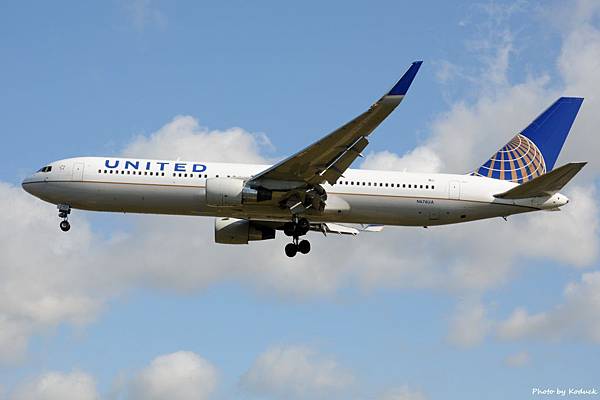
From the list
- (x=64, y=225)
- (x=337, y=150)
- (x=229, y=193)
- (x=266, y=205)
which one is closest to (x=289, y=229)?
(x=266, y=205)

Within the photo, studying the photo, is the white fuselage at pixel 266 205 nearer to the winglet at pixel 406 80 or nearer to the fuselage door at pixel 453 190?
the fuselage door at pixel 453 190

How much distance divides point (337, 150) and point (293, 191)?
3412 millimetres

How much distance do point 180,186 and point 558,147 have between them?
19793 millimetres

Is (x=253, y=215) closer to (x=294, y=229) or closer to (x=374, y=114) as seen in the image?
(x=294, y=229)

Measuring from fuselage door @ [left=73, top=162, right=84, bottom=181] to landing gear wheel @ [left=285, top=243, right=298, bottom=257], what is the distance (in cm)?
1017

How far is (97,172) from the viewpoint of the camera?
1805 inches

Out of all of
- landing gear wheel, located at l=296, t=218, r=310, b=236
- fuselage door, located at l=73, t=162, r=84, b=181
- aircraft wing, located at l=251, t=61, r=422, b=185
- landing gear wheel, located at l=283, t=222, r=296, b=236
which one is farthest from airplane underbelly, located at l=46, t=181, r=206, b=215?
landing gear wheel, located at l=283, t=222, r=296, b=236

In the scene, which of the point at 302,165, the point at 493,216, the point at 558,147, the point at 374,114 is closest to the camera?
the point at 374,114

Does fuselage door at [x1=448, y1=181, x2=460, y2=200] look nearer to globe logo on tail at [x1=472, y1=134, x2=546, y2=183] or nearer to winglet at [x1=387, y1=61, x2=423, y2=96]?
globe logo on tail at [x1=472, y1=134, x2=546, y2=183]

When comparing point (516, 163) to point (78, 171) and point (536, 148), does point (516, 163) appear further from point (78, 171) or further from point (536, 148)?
point (78, 171)

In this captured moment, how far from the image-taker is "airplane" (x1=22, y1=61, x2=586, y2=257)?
44281 mm

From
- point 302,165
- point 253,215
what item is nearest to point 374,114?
point 302,165

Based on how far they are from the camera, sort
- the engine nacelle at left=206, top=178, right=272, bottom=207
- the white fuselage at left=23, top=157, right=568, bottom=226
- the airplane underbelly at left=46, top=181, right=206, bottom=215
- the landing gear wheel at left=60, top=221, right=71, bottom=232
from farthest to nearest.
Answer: the landing gear wheel at left=60, top=221, right=71, bottom=232 → the white fuselage at left=23, top=157, right=568, bottom=226 → the airplane underbelly at left=46, top=181, right=206, bottom=215 → the engine nacelle at left=206, top=178, right=272, bottom=207

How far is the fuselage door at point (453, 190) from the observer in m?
46.1
